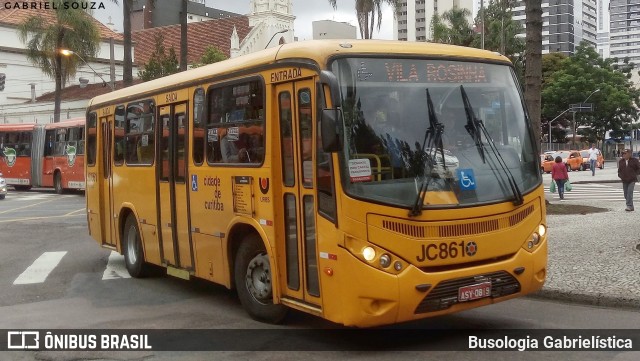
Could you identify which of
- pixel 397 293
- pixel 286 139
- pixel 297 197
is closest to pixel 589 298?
pixel 397 293

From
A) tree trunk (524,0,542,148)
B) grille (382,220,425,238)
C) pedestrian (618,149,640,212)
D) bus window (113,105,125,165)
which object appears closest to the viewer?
grille (382,220,425,238)

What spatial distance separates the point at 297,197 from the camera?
7.57 metres

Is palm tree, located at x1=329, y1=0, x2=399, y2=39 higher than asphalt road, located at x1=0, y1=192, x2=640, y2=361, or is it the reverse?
palm tree, located at x1=329, y1=0, x2=399, y2=39

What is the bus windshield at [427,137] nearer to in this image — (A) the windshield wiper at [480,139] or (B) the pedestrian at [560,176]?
(A) the windshield wiper at [480,139]

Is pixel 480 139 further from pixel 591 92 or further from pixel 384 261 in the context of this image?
pixel 591 92

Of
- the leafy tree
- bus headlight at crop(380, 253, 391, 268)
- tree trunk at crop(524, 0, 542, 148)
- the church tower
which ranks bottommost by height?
bus headlight at crop(380, 253, 391, 268)

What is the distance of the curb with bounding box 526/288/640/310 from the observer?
29.5ft

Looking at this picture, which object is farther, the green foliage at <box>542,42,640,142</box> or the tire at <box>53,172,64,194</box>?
the green foliage at <box>542,42,640,142</box>

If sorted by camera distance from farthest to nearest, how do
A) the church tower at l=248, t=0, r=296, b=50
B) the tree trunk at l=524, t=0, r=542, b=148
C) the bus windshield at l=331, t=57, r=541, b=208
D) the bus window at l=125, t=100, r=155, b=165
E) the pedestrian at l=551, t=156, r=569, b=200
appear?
the church tower at l=248, t=0, r=296, b=50 → the pedestrian at l=551, t=156, r=569, b=200 → the tree trunk at l=524, t=0, r=542, b=148 → the bus window at l=125, t=100, r=155, b=165 → the bus windshield at l=331, t=57, r=541, b=208

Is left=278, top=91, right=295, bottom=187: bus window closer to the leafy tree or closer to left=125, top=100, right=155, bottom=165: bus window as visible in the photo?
left=125, top=100, right=155, bottom=165: bus window

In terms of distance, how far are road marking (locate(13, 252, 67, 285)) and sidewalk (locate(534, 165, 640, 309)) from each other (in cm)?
743

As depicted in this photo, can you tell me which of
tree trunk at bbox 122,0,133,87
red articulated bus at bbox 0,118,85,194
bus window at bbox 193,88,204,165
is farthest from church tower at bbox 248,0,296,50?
bus window at bbox 193,88,204,165

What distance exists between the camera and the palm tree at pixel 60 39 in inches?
1736

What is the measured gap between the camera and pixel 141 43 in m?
92.8
